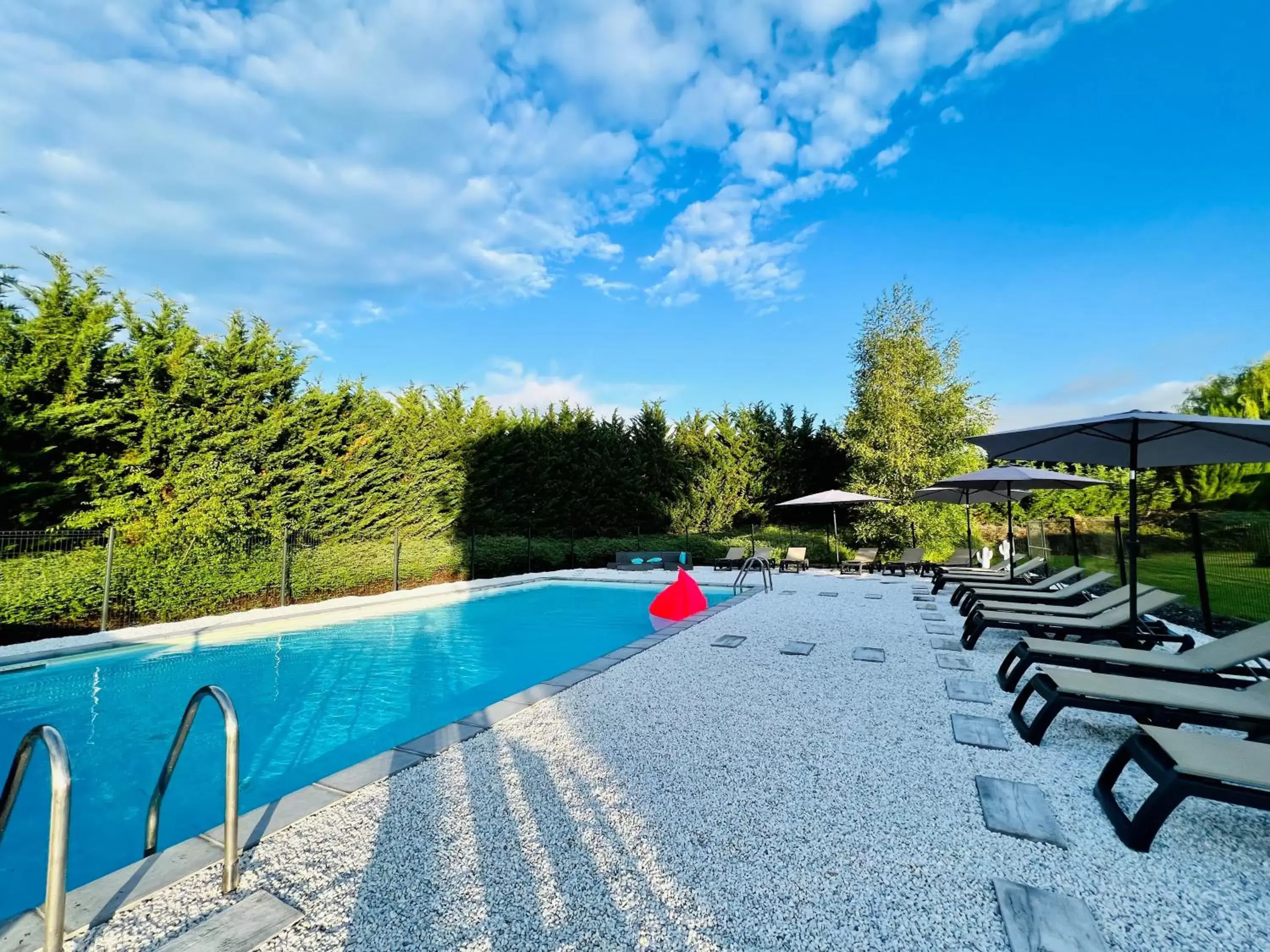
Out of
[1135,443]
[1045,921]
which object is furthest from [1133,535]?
[1045,921]

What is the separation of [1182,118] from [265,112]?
1700 cm

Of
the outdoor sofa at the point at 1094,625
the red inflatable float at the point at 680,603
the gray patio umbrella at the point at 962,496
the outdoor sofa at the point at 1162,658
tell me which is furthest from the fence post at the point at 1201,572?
the red inflatable float at the point at 680,603

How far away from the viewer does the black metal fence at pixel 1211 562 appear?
6871 millimetres

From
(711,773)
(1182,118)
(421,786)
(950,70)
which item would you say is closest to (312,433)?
(421,786)

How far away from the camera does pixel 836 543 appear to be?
16.3 meters

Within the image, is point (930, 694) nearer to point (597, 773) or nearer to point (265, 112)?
point (597, 773)

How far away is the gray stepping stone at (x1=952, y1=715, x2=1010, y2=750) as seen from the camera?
368 cm

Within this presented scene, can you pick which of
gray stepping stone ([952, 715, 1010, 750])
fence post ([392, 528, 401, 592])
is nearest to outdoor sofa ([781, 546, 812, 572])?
fence post ([392, 528, 401, 592])

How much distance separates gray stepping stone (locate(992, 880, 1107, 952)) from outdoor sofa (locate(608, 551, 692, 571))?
45.1 ft

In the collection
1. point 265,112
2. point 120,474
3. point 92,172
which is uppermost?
point 265,112

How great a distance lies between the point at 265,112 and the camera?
8617 millimetres

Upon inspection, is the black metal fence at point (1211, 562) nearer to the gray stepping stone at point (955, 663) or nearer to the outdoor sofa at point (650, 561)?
the gray stepping stone at point (955, 663)

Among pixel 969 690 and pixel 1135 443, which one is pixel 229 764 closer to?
pixel 969 690

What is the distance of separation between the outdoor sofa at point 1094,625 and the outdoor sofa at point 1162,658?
2.90ft
